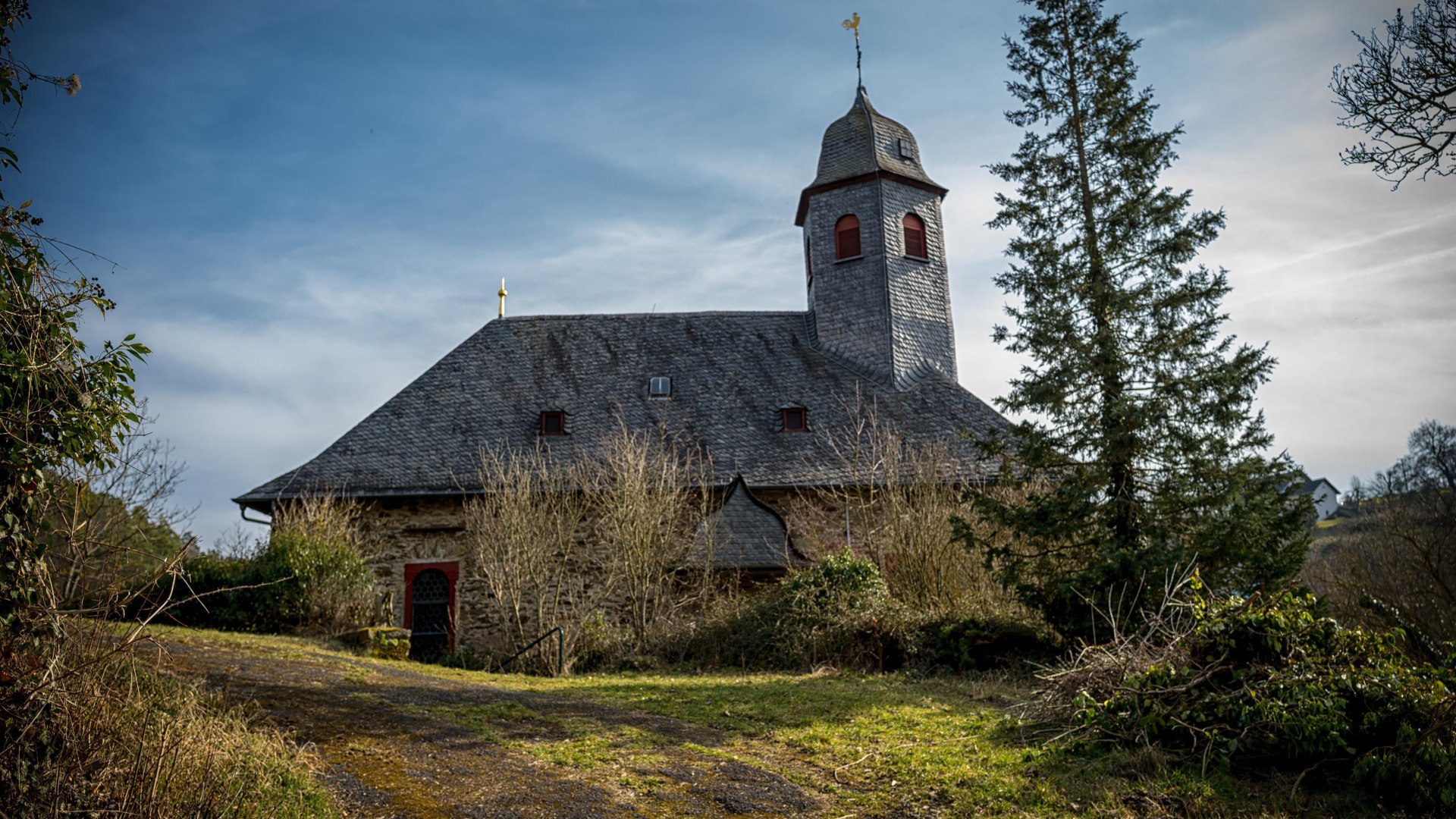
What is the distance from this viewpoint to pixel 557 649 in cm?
1251

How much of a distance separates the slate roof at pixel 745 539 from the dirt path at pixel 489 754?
254 inches

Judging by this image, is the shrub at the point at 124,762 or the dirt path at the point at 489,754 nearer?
the shrub at the point at 124,762

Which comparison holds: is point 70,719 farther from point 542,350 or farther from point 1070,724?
point 542,350

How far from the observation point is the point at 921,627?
1102cm

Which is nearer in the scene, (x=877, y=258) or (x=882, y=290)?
(x=882, y=290)

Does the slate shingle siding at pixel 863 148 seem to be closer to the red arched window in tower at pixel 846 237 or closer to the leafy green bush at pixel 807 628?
the red arched window in tower at pixel 846 237

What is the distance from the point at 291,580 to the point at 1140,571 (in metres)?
10.5

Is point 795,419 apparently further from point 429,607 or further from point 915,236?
point 429,607

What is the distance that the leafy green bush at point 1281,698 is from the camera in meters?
5.24

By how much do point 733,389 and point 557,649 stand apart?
8.22 metres

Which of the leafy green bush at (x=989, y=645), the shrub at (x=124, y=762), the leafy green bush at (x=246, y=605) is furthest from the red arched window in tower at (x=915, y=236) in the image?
the shrub at (x=124, y=762)

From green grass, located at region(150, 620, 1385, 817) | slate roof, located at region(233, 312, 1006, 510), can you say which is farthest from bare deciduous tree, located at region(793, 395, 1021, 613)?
green grass, located at region(150, 620, 1385, 817)

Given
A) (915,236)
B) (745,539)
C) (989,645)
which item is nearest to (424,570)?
(745,539)

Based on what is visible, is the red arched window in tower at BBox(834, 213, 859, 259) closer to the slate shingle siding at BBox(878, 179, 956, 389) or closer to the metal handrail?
the slate shingle siding at BBox(878, 179, 956, 389)
